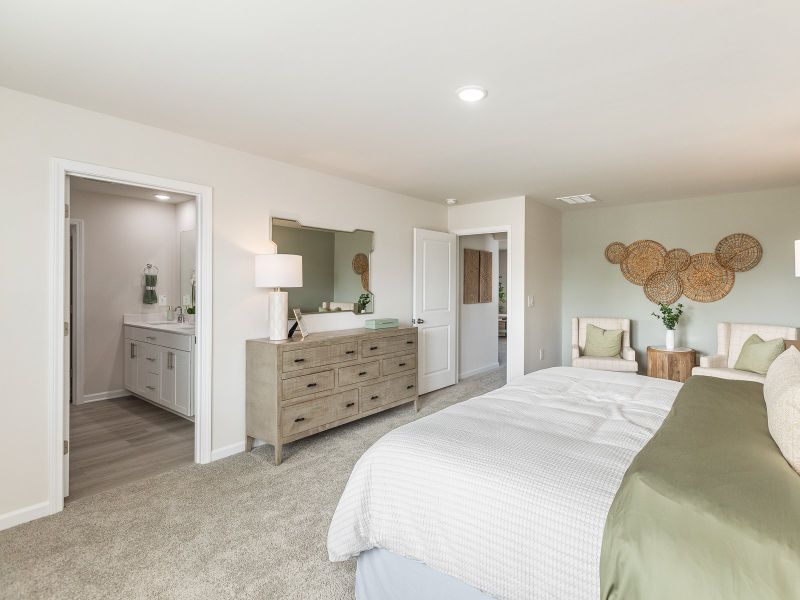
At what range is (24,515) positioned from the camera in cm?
240

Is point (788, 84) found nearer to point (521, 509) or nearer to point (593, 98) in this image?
point (593, 98)

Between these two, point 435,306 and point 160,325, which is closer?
point 160,325

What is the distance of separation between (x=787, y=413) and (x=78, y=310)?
5.76 meters

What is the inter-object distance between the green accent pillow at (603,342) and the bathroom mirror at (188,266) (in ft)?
15.4

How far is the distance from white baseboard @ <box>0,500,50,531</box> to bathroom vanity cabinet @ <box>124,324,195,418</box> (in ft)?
5.53

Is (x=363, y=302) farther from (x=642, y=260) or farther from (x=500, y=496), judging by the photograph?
(x=642, y=260)

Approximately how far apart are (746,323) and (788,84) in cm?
340

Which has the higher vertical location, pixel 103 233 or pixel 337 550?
pixel 103 233

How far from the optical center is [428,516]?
4.90ft

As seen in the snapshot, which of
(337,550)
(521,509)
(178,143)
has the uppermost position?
(178,143)

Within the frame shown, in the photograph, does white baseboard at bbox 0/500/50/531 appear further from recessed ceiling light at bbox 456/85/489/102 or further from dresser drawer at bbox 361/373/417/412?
recessed ceiling light at bbox 456/85/489/102

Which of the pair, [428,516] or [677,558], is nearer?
[677,558]

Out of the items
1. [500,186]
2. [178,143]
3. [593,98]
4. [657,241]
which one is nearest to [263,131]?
[178,143]

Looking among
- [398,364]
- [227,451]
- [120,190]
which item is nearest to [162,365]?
[227,451]
